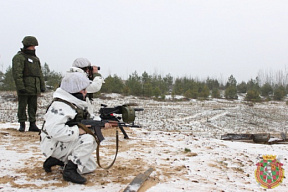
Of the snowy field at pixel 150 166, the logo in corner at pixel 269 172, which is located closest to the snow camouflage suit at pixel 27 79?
the snowy field at pixel 150 166

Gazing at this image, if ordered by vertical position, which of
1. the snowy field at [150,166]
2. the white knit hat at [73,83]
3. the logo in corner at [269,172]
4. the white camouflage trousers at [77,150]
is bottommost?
the logo in corner at [269,172]

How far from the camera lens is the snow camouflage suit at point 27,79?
5.41m

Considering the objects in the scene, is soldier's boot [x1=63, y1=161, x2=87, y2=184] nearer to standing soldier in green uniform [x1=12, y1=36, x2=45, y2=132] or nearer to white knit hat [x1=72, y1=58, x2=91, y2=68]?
white knit hat [x1=72, y1=58, x2=91, y2=68]

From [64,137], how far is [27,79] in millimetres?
3545

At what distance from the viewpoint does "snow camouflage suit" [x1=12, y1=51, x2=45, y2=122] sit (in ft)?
17.7

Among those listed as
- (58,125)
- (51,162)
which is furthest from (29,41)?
(58,125)

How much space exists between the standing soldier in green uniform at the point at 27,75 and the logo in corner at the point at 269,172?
4.90 m

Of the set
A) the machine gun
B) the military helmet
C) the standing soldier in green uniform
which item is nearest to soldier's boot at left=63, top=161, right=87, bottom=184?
the machine gun

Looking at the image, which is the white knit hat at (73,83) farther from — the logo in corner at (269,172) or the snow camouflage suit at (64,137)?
the logo in corner at (269,172)

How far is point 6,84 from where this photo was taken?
2662 cm

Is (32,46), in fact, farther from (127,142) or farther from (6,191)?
(6,191)

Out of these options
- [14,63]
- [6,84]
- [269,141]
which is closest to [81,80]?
[14,63]

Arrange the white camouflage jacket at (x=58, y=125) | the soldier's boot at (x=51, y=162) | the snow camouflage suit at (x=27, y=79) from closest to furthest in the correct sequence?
the white camouflage jacket at (x=58, y=125)
the soldier's boot at (x=51, y=162)
the snow camouflage suit at (x=27, y=79)

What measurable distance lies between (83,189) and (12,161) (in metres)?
1.61
